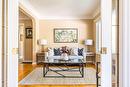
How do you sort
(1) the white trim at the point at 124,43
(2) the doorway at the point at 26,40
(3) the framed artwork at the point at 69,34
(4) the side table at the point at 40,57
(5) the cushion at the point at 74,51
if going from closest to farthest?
(1) the white trim at the point at 124,43
(5) the cushion at the point at 74,51
(4) the side table at the point at 40,57
(3) the framed artwork at the point at 69,34
(2) the doorway at the point at 26,40

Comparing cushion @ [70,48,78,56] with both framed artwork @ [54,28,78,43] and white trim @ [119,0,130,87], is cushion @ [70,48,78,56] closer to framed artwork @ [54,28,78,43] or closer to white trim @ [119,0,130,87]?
framed artwork @ [54,28,78,43]

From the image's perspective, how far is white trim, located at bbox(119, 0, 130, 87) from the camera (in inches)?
76.1

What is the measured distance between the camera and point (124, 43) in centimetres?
198

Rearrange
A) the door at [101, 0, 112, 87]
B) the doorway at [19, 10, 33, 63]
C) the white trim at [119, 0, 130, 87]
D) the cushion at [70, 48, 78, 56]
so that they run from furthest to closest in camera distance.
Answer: the doorway at [19, 10, 33, 63], the cushion at [70, 48, 78, 56], the door at [101, 0, 112, 87], the white trim at [119, 0, 130, 87]

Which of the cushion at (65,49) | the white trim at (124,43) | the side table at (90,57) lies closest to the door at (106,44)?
the white trim at (124,43)

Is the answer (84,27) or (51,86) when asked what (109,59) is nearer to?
(51,86)

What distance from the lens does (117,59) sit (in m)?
2.23

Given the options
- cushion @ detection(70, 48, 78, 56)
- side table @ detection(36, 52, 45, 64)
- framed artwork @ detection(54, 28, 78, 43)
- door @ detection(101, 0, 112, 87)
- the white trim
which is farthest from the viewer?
framed artwork @ detection(54, 28, 78, 43)

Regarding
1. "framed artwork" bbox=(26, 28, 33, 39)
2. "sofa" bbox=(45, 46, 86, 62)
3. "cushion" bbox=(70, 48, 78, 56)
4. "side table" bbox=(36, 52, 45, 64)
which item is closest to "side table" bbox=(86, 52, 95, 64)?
"sofa" bbox=(45, 46, 86, 62)

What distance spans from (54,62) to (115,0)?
4718 mm

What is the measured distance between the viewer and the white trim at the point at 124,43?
6.34 ft

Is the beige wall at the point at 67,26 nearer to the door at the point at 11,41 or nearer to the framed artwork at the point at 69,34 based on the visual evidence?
the framed artwork at the point at 69,34

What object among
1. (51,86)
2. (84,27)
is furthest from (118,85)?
(84,27)

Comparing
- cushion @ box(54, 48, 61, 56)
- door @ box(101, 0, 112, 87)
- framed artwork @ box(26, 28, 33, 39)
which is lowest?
cushion @ box(54, 48, 61, 56)
